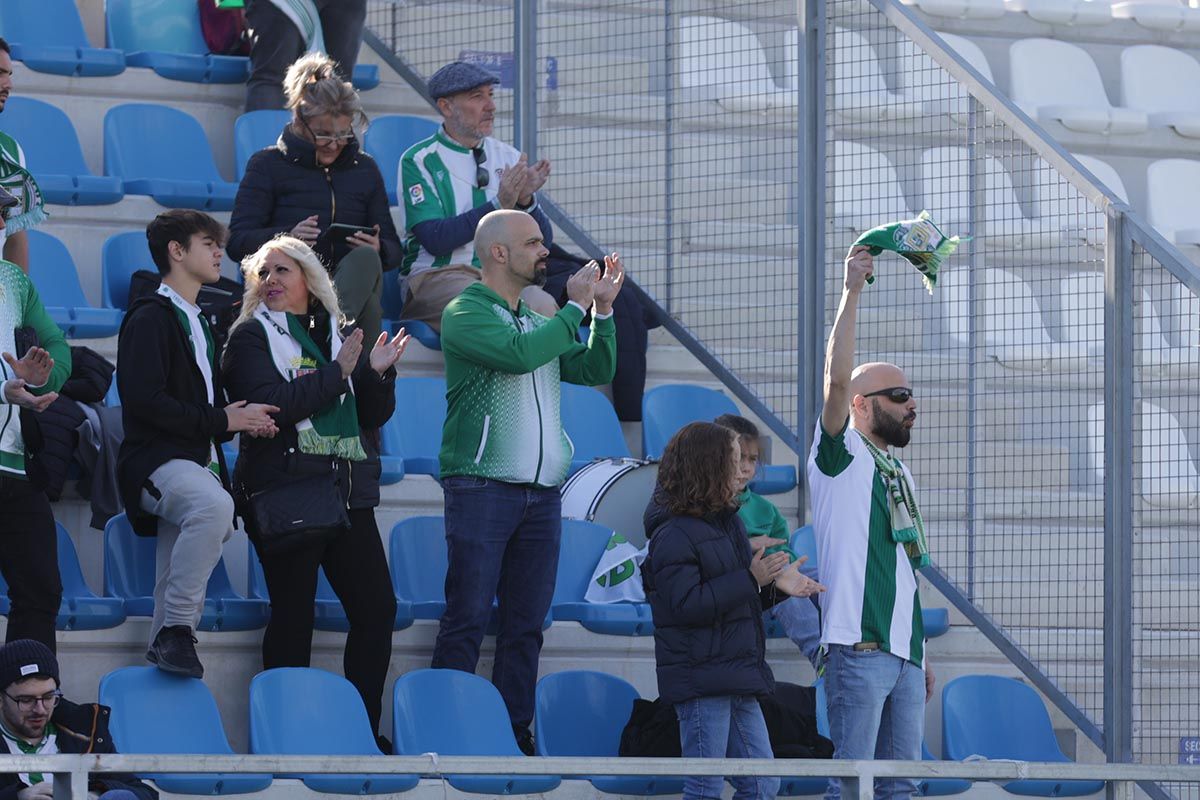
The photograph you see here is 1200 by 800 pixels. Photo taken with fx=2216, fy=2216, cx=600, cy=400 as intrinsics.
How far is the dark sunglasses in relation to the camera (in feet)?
19.3

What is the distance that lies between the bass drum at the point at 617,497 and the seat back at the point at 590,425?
13.1 inches

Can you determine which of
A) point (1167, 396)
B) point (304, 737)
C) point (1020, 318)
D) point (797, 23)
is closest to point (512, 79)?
point (797, 23)

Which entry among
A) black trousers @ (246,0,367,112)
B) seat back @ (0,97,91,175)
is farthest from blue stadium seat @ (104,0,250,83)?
seat back @ (0,97,91,175)

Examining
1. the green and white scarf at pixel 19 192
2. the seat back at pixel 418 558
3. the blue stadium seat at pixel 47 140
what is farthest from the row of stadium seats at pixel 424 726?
the blue stadium seat at pixel 47 140

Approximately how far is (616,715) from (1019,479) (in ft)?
5.22

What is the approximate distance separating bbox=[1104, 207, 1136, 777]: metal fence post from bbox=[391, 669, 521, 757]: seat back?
186 centimetres

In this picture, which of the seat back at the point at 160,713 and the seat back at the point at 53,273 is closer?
the seat back at the point at 160,713

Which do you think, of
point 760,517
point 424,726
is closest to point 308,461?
point 424,726

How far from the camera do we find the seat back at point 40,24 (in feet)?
28.0

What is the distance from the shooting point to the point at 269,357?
5.90m

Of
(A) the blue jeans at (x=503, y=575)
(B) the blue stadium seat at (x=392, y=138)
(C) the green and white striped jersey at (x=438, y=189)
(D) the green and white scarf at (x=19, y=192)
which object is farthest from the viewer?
(B) the blue stadium seat at (x=392, y=138)

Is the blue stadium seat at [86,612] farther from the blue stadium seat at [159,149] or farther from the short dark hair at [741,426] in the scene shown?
the blue stadium seat at [159,149]

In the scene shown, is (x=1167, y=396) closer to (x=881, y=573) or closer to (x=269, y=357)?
(x=881, y=573)

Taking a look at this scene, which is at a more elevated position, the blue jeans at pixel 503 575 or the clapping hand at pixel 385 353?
the clapping hand at pixel 385 353
